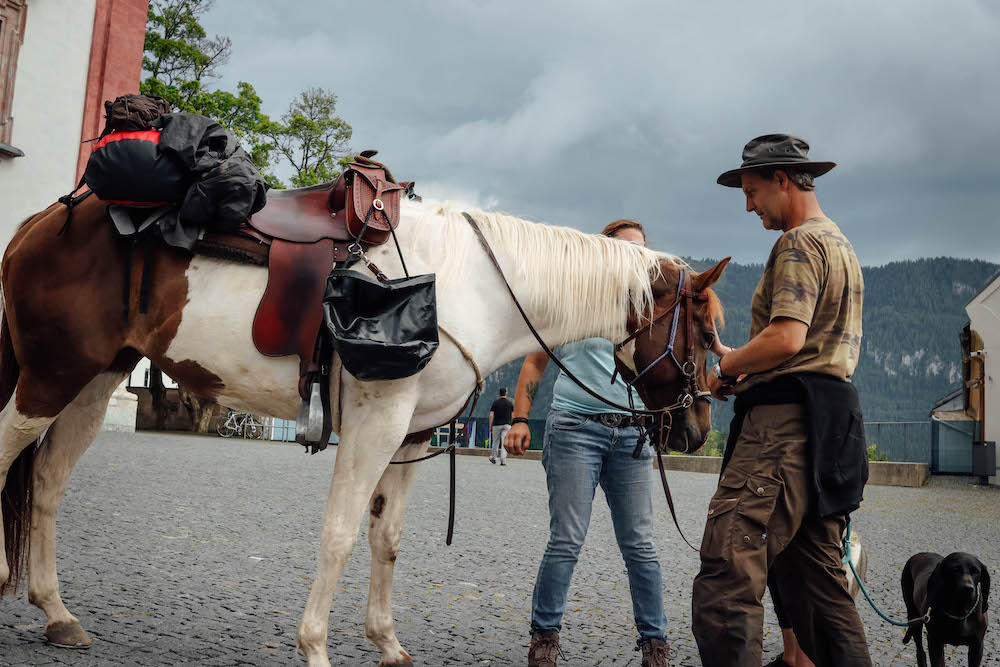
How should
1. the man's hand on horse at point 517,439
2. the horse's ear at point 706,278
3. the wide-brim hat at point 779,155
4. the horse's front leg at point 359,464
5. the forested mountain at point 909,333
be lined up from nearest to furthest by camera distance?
the wide-brim hat at point 779,155, the horse's front leg at point 359,464, the horse's ear at point 706,278, the man's hand on horse at point 517,439, the forested mountain at point 909,333

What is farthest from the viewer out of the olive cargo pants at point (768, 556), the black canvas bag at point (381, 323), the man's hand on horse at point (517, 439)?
the man's hand on horse at point (517, 439)

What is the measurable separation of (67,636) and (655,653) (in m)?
2.57

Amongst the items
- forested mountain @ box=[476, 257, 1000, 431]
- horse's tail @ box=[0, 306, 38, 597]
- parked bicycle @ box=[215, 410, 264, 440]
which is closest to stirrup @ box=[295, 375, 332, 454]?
horse's tail @ box=[0, 306, 38, 597]

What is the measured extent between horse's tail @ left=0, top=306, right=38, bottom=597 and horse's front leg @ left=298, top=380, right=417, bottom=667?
162cm

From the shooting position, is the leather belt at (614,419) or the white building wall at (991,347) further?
the white building wall at (991,347)

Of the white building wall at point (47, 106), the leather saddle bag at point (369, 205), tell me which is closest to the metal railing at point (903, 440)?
the white building wall at point (47, 106)

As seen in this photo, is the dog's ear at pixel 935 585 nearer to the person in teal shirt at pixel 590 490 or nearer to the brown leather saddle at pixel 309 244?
the person in teal shirt at pixel 590 490

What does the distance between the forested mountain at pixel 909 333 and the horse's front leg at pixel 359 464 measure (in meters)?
79.6

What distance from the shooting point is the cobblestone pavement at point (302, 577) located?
3939 millimetres

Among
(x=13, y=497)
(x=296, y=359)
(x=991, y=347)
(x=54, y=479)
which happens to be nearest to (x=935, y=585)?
(x=296, y=359)

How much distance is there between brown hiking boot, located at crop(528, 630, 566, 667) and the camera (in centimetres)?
370

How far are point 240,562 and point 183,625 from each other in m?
1.66

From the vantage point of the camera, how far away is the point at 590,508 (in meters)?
3.91

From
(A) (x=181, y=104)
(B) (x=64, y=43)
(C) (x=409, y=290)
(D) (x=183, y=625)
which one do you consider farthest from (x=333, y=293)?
(A) (x=181, y=104)
